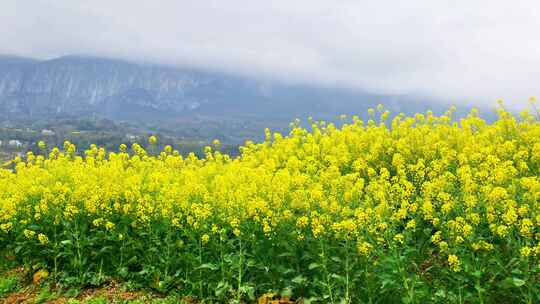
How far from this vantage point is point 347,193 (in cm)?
905

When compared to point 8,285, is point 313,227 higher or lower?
higher

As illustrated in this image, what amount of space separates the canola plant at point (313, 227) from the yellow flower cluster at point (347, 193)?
37 mm

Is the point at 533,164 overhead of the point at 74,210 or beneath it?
overhead

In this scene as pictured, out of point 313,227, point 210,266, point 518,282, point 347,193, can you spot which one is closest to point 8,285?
point 210,266

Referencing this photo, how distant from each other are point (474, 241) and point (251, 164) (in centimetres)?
773

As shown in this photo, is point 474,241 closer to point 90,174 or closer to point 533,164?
point 533,164

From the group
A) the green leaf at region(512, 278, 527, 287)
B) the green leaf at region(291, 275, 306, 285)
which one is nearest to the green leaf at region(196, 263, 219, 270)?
the green leaf at region(291, 275, 306, 285)

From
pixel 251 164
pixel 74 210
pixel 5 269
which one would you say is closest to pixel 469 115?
pixel 251 164

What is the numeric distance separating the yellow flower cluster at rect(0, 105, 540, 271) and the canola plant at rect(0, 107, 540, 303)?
37 millimetres

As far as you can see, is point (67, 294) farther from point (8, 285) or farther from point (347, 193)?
point (347, 193)

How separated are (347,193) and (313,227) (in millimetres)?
1207

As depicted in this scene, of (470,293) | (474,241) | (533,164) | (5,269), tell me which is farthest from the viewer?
(5,269)

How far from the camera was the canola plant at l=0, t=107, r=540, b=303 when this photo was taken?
7.45 meters

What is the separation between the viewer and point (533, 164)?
10680 millimetres
